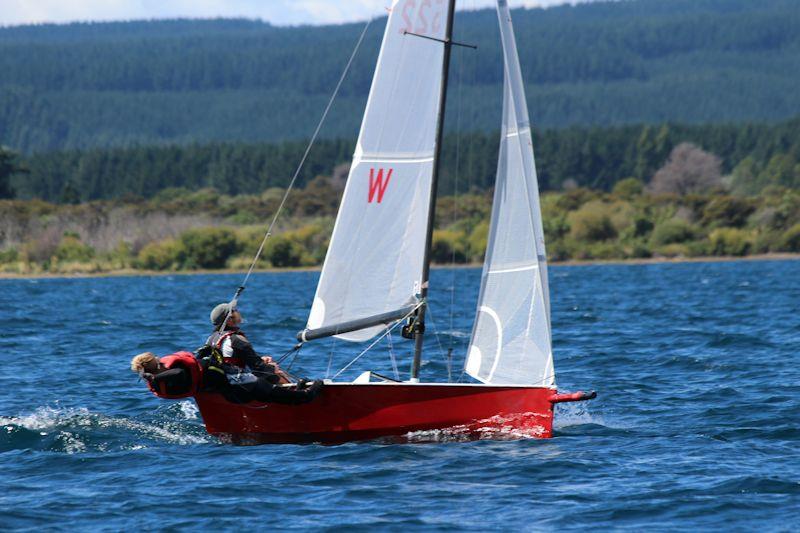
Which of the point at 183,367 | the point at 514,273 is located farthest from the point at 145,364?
the point at 514,273

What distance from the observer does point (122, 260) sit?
2739 inches

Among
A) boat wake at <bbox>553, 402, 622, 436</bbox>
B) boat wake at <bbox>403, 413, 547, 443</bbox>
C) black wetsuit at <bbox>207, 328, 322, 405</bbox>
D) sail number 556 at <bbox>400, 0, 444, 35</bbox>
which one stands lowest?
boat wake at <bbox>553, 402, 622, 436</bbox>

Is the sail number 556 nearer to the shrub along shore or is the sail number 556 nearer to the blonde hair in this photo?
the blonde hair

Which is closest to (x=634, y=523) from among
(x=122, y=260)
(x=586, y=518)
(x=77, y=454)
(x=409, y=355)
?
(x=586, y=518)

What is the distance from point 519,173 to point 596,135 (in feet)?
433

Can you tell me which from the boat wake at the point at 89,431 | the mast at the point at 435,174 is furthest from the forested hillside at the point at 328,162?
the mast at the point at 435,174

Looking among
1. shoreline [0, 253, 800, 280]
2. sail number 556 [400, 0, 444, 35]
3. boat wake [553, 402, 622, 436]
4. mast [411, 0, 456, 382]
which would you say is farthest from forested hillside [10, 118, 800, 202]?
sail number 556 [400, 0, 444, 35]

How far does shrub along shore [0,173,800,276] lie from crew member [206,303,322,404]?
174 feet

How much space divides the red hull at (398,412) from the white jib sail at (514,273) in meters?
0.48

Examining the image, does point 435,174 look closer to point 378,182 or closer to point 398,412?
point 378,182

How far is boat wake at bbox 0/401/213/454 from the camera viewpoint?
604 inches

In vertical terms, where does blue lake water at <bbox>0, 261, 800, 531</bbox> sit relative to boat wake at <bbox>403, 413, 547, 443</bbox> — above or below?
below

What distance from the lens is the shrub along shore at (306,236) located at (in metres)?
68.9

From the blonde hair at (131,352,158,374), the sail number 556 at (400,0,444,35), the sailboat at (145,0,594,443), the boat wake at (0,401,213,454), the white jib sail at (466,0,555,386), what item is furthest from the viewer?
the boat wake at (0,401,213,454)
